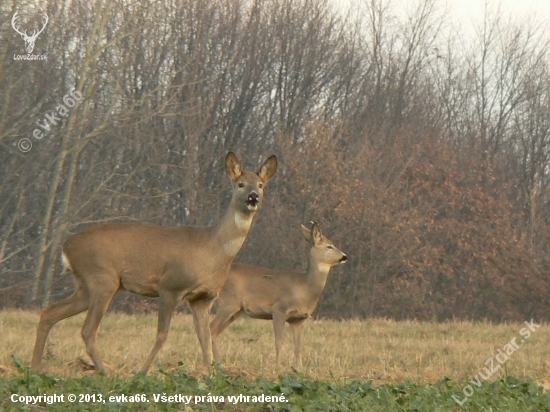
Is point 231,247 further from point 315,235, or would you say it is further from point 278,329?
point 315,235

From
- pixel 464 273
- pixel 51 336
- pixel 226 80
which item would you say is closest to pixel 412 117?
pixel 226 80

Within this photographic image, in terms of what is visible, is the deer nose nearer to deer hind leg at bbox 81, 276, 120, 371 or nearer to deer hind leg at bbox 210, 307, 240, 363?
deer hind leg at bbox 81, 276, 120, 371

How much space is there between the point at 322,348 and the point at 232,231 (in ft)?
11.9

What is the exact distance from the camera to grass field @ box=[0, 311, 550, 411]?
7.20 metres

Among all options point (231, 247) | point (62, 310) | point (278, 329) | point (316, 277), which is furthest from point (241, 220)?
point (316, 277)

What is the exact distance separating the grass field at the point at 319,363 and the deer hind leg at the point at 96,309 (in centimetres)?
25

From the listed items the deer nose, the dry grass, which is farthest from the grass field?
the deer nose

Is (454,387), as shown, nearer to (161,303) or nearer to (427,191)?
(161,303)

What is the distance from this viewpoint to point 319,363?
1085 cm

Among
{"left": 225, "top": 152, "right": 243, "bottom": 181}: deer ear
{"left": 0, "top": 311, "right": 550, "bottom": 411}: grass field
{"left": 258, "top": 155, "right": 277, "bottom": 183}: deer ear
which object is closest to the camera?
{"left": 0, "top": 311, "right": 550, "bottom": 411}: grass field

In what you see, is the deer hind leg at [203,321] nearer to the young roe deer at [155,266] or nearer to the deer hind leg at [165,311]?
the young roe deer at [155,266]

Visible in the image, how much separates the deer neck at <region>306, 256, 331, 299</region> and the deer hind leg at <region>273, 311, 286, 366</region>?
0.64m

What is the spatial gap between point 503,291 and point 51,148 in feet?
46.1

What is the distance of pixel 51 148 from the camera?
70.9 ft
